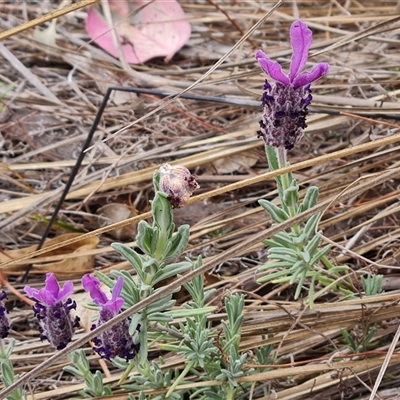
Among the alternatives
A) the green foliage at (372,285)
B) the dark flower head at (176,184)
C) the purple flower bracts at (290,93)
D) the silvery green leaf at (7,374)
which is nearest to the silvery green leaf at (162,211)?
the dark flower head at (176,184)

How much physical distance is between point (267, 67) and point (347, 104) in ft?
2.52

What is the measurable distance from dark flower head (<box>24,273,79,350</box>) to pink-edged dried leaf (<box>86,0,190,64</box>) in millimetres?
1297

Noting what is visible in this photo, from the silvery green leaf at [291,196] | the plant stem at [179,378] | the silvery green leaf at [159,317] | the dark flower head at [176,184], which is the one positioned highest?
the dark flower head at [176,184]

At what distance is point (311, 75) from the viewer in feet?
3.34

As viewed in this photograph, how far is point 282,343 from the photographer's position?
134cm

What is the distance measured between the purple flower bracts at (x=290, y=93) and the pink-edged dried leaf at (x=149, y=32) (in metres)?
1.23

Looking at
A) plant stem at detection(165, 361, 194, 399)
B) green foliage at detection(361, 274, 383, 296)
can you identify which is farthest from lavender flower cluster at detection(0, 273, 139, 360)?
green foliage at detection(361, 274, 383, 296)

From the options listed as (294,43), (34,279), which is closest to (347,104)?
(294,43)

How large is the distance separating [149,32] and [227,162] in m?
0.68

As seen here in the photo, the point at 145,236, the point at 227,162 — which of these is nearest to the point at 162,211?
the point at 145,236

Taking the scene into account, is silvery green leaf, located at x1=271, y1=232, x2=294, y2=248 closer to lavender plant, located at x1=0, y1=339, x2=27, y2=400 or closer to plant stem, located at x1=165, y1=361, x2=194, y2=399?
plant stem, located at x1=165, y1=361, x2=194, y2=399

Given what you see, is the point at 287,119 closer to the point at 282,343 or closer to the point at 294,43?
the point at 294,43

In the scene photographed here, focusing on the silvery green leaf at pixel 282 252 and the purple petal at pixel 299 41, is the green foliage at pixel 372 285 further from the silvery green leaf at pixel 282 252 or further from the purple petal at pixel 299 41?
the purple petal at pixel 299 41

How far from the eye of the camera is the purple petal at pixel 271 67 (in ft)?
3.28
